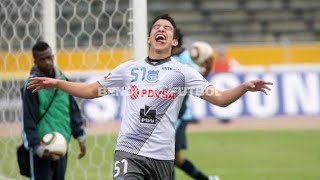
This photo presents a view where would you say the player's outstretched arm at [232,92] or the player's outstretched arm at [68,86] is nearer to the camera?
the player's outstretched arm at [232,92]

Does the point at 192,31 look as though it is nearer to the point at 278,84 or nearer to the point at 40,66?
the point at 278,84

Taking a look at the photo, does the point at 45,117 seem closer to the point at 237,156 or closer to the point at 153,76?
the point at 153,76

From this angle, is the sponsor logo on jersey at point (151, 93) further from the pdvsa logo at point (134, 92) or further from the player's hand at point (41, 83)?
the player's hand at point (41, 83)

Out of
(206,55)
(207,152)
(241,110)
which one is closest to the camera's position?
(206,55)

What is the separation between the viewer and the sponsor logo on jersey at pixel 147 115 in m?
6.19

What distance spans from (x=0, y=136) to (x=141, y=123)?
464 cm

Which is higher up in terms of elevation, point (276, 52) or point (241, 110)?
point (276, 52)

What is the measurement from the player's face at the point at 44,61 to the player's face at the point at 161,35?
1.39 metres

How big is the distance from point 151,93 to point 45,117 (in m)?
1.60

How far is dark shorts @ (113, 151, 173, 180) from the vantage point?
6.11m

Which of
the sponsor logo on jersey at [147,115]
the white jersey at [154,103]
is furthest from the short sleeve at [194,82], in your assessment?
the sponsor logo on jersey at [147,115]

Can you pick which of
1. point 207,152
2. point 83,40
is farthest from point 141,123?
point 207,152

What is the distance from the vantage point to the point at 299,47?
22172 mm

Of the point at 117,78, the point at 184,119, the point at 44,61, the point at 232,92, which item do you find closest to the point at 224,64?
the point at 184,119
